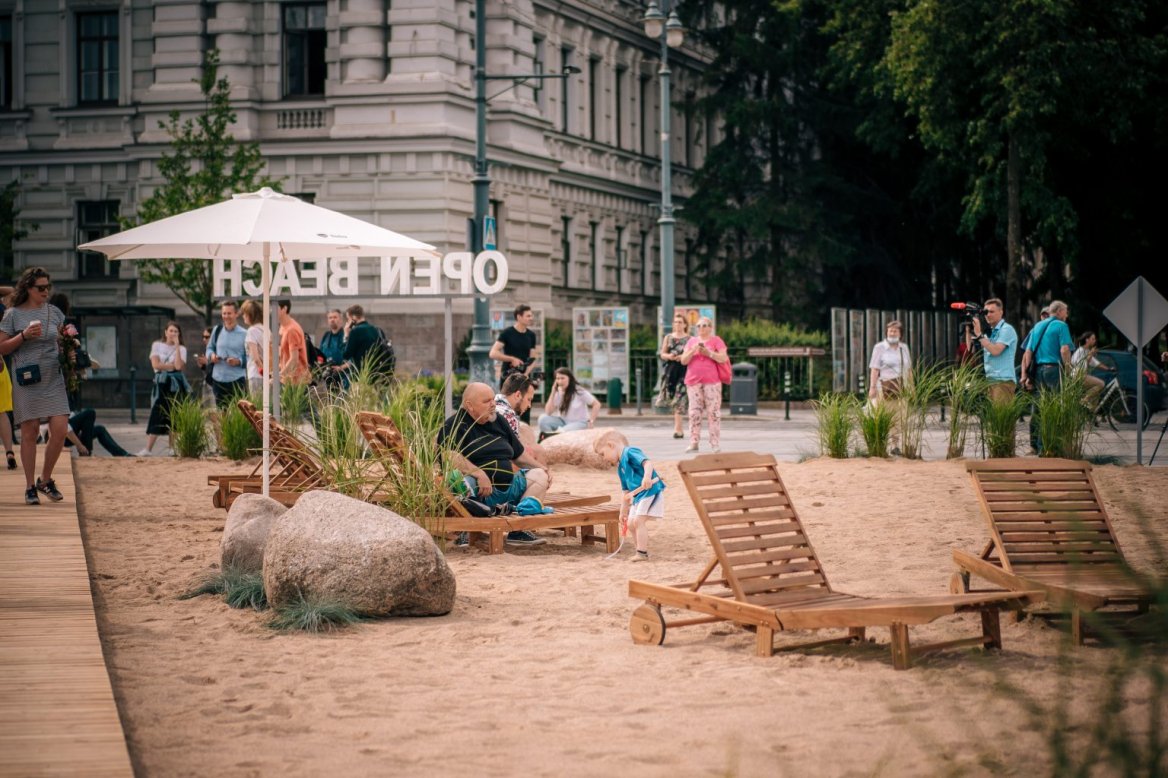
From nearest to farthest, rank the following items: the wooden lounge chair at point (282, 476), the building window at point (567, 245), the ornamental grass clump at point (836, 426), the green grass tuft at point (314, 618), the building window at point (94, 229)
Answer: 1. the green grass tuft at point (314, 618)
2. the wooden lounge chair at point (282, 476)
3. the ornamental grass clump at point (836, 426)
4. the building window at point (94, 229)
5. the building window at point (567, 245)

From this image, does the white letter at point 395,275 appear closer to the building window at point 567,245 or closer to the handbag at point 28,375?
the handbag at point 28,375

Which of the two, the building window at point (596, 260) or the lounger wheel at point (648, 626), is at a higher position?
the building window at point (596, 260)

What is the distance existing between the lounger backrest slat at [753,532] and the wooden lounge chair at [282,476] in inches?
174

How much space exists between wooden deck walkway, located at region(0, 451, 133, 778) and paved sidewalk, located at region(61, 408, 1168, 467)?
401 inches

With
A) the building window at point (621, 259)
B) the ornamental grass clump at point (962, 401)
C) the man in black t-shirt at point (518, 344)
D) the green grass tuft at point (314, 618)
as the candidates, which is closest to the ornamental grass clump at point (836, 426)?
the ornamental grass clump at point (962, 401)

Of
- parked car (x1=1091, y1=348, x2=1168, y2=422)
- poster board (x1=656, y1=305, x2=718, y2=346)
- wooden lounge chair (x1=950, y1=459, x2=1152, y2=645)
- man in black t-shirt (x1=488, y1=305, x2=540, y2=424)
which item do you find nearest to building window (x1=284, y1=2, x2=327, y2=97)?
poster board (x1=656, y1=305, x2=718, y2=346)

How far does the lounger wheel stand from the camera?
27.1 ft

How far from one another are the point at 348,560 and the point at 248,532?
1624mm

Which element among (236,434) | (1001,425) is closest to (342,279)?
(236,434)

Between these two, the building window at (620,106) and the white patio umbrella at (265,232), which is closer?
the white patio umbrella at (265,232)

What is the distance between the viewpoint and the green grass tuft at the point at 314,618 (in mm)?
8781

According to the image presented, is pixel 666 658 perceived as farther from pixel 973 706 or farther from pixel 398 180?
pixel 398 180

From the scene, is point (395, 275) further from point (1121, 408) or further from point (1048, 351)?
point (1121, 408)

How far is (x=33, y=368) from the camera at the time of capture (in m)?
13.1
